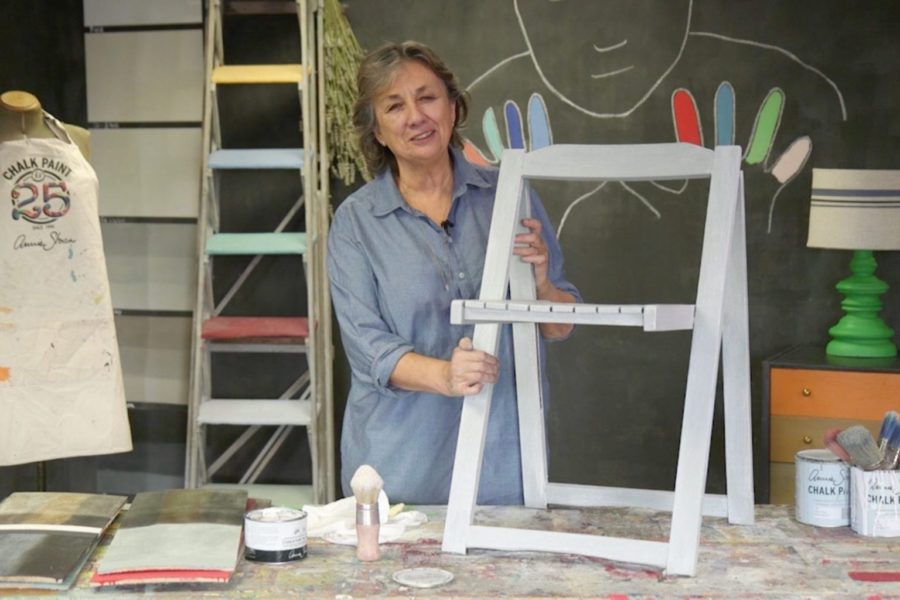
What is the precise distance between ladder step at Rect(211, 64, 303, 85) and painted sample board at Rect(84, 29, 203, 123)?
483 mm

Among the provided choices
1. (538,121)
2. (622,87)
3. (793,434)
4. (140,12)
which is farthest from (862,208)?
(140,12)

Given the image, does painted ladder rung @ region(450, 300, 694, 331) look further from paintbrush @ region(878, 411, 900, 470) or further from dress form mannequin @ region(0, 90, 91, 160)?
dress form mannequin @ region(0, 90, 91, 160)

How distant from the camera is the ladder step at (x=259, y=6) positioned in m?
4.39

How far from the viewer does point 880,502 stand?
1.92 m

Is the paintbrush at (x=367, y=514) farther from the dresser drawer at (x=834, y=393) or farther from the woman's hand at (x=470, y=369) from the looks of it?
the dresser drawer at (x=834, y=393)

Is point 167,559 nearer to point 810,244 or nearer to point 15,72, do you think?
point 810,244

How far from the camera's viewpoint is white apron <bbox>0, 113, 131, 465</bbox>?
11.8 feet

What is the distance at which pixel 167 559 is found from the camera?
171 centimetres

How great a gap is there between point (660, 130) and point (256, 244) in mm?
1562

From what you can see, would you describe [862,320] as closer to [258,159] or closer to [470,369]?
[258,159]

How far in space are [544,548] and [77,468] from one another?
137 inches

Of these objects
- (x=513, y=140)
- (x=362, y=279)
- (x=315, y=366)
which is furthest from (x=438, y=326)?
(x=513, y=140)

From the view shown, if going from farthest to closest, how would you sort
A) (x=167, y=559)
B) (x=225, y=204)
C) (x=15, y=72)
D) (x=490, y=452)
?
(x=225, y=204) < (x=15, y=72) < (x=490, y=452) < (x=167, y=559)

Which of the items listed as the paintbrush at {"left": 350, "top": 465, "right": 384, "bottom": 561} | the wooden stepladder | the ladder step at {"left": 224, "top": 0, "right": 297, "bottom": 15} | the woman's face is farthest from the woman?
the ladder step at {"left": 224, "top": 0, "right": 297, "bottom": 15}
